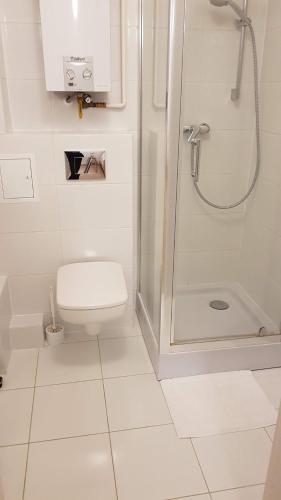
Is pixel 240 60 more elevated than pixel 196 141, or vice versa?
pixel 240 60

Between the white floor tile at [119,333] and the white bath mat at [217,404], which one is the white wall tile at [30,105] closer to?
the white floor tile at [119,333]

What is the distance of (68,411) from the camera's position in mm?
1644

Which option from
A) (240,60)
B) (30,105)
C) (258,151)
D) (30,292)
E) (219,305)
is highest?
(240,60)

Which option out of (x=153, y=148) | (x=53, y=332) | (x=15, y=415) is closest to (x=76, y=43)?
(x=153, y=148)

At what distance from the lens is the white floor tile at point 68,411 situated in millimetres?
1543

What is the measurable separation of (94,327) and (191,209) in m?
0.89

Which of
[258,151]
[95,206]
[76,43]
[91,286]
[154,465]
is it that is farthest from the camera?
[258,151]

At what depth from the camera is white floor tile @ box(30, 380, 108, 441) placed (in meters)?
1.54

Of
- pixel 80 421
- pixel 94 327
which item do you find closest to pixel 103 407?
pixel 80 421

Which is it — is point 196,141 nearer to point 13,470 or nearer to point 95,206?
point 95,206

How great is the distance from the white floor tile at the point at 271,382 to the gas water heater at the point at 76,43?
1.67m

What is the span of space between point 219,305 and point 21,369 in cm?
119

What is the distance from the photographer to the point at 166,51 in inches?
53.9

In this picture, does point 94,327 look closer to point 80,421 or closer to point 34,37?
point 80,421
